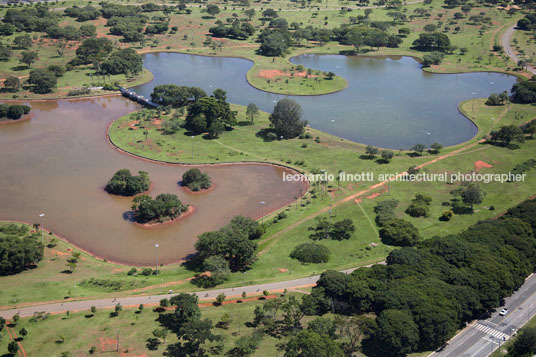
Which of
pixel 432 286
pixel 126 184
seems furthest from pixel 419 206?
pixel 126 184

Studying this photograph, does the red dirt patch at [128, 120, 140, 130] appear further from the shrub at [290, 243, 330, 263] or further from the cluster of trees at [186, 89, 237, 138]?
the shrub at [290, 243, 330, 263]

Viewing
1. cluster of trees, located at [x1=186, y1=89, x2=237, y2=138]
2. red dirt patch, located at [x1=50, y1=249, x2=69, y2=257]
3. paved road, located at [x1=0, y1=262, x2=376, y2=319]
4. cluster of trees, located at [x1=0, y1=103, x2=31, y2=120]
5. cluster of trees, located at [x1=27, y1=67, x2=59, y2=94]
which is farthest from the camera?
cluster of trees, located at [x1=27, y1=67, x2=59, y2=94]

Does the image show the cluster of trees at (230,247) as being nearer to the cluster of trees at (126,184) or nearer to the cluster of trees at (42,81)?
the cluster of trees at (126,184)

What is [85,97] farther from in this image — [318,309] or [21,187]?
[318,309]

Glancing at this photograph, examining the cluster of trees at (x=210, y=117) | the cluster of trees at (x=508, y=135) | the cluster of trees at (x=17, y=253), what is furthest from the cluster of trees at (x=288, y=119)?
the cluster of trees at (x=17, y=253)

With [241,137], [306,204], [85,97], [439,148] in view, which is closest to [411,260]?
[306,204]

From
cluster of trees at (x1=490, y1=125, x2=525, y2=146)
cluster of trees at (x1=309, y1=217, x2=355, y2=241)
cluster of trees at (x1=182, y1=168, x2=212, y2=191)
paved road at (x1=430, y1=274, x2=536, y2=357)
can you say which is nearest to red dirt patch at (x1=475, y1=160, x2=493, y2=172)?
cluster of trees at (x1=490, y1=125, x2=525, y2=146)
